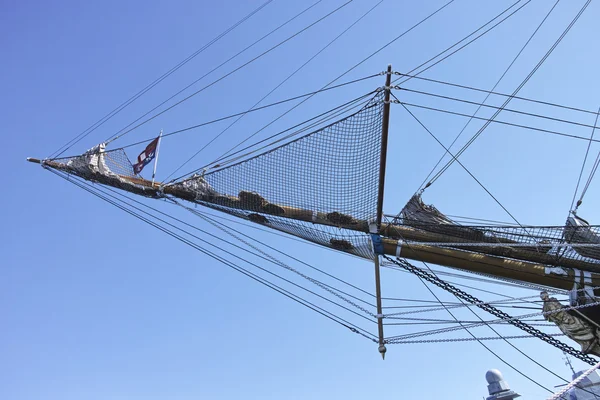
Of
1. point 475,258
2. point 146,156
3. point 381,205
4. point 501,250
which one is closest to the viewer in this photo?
point 381,205

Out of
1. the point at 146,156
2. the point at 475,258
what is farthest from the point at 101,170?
the point at 475,258

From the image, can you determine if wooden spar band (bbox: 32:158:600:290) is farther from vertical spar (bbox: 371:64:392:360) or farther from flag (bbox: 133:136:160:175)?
flag (bbox: 133:136:160:175)

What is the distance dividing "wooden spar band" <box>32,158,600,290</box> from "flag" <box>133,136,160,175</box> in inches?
114

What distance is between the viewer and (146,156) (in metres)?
10.2

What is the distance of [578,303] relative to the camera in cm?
862

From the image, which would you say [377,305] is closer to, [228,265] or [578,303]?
[228,265]

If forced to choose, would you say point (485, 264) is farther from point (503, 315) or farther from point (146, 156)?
point (146, 156)

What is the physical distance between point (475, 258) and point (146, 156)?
249 inches

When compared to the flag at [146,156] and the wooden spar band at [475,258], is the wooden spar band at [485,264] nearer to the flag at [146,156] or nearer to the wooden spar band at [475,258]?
the wooden spar band at [475,258]

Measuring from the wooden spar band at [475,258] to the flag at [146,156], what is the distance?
2904 millimetres

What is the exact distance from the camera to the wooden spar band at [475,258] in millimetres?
8836

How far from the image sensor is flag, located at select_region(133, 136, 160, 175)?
10.0 m

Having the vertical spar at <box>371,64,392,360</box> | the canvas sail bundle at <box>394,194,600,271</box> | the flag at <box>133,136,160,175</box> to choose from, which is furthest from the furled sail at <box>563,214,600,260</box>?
the flag at <box>133,136,160,175</box>

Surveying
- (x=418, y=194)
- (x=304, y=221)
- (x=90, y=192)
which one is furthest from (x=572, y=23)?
(x=90, y=192)
